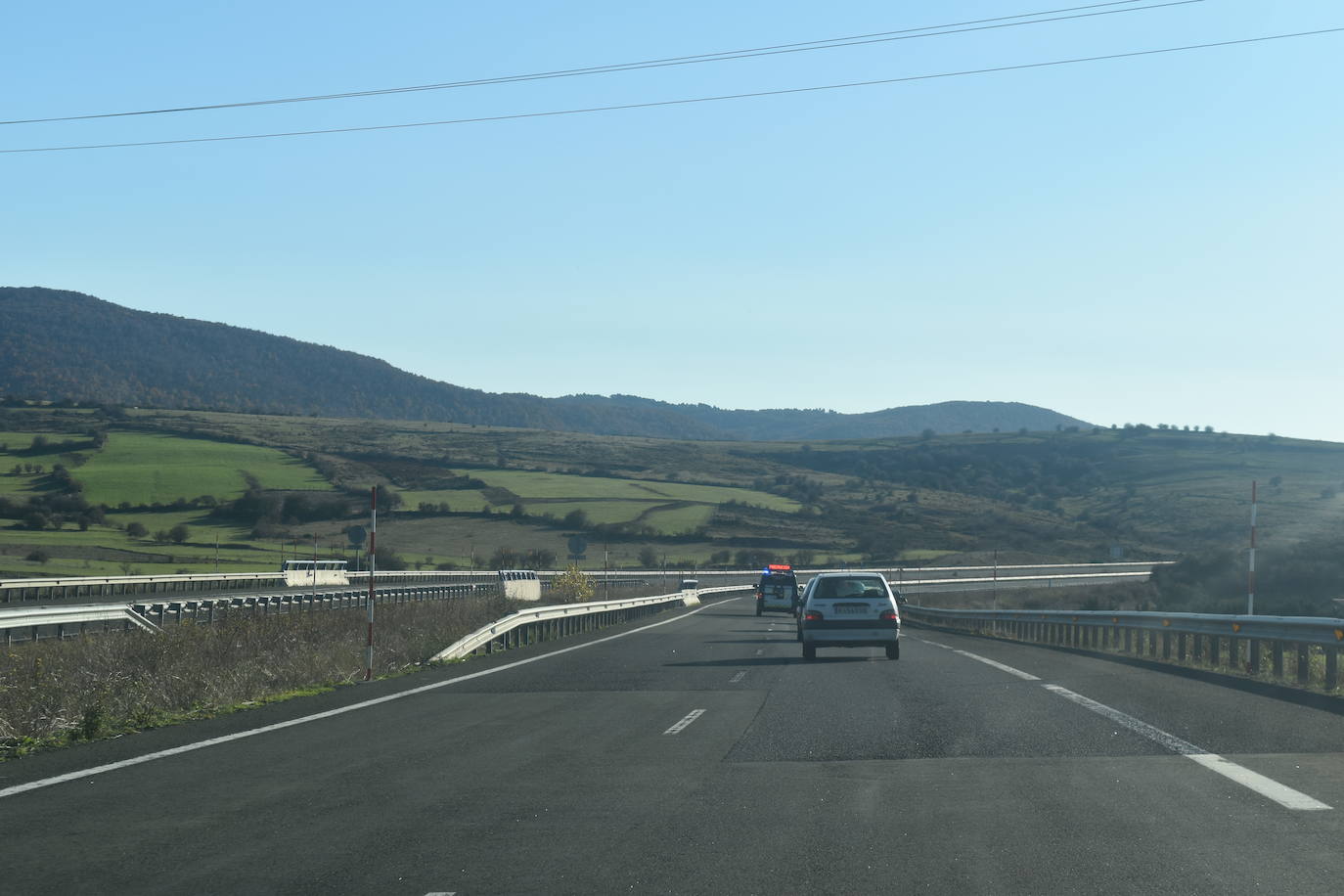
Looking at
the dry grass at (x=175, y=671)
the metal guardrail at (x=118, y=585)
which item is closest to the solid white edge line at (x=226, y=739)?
the dry grass at (x=175, y=671)

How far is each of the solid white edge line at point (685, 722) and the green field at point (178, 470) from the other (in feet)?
301

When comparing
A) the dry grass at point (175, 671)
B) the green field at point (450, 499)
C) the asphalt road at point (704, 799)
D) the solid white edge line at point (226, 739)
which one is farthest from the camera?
the green field at point (450, 499)

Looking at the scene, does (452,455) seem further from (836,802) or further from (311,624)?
(836,802)

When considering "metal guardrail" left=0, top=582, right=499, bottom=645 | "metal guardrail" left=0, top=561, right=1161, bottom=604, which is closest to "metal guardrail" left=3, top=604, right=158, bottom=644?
"metal guardrail" left=0, top=582, right=499, bottom=645

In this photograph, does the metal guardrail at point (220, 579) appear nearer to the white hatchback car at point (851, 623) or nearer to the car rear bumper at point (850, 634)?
the white hatchback car at point (851, 623)

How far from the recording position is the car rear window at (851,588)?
25344mm

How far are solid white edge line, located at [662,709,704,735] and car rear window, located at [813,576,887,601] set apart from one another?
32.8 ft

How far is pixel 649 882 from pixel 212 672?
38.7 ft

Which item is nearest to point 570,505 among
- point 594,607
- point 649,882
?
point 594,607

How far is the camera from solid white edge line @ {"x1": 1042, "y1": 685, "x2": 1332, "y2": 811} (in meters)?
9.13

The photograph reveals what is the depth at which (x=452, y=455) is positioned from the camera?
517 feet

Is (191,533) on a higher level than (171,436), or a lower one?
lower

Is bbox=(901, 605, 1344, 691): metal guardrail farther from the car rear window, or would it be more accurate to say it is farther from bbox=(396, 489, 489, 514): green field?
bbox=(396, 489, 489, 514): green field

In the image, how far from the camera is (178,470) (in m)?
113
